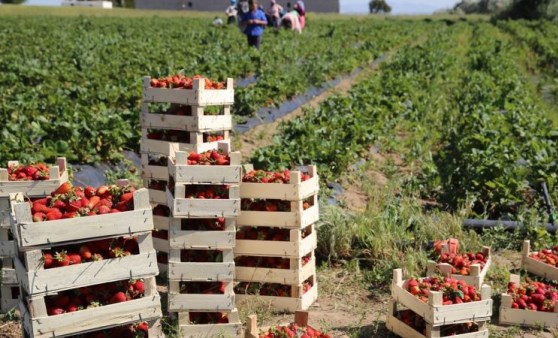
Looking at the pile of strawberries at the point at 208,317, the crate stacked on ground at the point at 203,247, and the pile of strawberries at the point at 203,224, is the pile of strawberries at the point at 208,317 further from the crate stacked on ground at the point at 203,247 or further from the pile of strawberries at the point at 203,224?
the pile of strawberries at the point at 203,224

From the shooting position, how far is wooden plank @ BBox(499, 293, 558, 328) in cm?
600

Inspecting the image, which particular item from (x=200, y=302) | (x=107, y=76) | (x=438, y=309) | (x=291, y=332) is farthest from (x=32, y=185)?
(x=107, y=76)

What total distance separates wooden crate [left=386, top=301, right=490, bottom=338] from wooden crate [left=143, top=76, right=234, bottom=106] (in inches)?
111

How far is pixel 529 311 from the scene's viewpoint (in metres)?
6.02

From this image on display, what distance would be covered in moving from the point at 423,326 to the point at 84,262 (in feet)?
8.71

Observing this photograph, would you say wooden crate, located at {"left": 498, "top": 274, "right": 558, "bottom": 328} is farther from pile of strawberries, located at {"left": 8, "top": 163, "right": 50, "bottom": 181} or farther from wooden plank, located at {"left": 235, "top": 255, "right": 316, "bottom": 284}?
pile of strawberries, located at {"left": 8, "top": 163, "right": 50, "bottom": 181}

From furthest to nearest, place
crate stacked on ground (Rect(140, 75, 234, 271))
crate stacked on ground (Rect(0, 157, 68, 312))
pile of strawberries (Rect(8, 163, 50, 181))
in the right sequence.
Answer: crate stacked on ground (Rect(140, 75, 234, 271)) < pile of strawberries (Rect(8, 163, 50, 181)) < crate stacked on ground (Rect(0, 157, 68, 312))

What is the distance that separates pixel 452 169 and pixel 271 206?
183 inches

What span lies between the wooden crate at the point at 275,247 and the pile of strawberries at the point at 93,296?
132cm

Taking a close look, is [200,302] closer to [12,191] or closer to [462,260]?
[12,191]

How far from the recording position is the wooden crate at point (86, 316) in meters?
4.61

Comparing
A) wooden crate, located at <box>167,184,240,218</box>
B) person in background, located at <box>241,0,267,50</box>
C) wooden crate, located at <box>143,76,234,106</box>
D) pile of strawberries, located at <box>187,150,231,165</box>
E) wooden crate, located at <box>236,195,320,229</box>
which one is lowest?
wooden crate, located at <box>236,195,320,229</box>

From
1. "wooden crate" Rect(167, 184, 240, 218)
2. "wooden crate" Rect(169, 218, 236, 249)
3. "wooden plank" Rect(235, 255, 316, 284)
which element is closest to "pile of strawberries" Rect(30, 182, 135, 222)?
"wooden crate" Rect(167, 184, 240, 218)

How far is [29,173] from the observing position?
5992 mm
